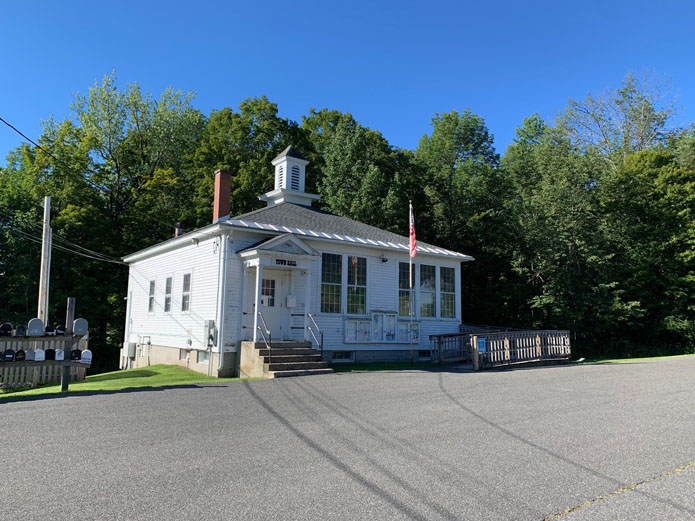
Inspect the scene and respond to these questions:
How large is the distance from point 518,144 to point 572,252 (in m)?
21.9

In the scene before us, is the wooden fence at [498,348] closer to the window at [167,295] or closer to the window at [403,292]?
the window at [403,292]

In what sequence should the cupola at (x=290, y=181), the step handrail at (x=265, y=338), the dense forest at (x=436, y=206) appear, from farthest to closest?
the dense forest at (x=436, y=206) → the cupola at (x=290, y=181) → the step handrail at (x=265, y=338)

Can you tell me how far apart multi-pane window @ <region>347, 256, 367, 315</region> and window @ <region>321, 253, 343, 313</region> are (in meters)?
0.41

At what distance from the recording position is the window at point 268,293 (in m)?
15.6

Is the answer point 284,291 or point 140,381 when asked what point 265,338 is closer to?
point 284,291

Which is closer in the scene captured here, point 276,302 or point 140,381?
point 140,381

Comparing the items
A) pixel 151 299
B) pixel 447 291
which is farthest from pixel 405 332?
pixel 151 299

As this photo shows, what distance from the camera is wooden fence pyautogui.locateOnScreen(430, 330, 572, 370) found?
1600cm

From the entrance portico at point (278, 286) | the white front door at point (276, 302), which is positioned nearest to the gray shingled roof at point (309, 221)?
the entrance portico at point (278, 286)

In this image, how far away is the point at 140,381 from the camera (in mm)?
13367

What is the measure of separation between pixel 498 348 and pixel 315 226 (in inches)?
291

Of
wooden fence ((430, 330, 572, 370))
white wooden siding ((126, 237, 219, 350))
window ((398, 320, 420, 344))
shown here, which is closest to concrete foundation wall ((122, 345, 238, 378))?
white wooden siding ((126, 237, 219, 350))

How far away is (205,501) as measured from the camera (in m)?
4.27

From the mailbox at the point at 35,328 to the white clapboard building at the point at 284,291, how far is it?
14.6ft
